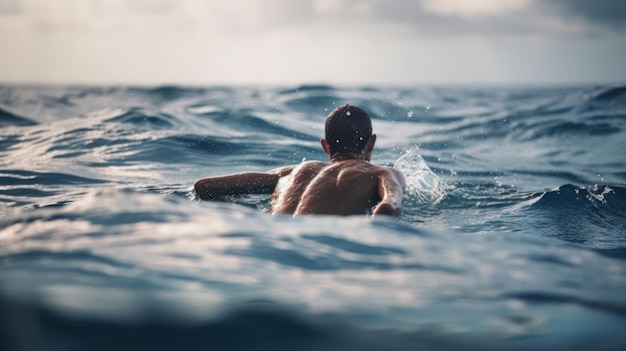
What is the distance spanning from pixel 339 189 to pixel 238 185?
4.05ft

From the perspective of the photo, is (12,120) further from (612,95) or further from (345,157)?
(612,95)

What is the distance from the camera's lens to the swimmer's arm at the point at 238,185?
596 cm

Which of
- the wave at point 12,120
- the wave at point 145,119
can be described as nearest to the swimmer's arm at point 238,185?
the wave at point 145,119

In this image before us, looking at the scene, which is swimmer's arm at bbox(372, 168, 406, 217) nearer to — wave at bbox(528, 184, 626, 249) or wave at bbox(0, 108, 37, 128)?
wave at bbox(528, 184, 626, 249)

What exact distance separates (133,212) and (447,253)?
1.69 m

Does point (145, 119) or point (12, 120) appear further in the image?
point (12, 120)

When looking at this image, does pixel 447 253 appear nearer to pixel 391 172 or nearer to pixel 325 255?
Answer: pixel 325 255

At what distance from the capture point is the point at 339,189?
503 cm

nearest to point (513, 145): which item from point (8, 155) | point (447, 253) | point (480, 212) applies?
point (480, 212)

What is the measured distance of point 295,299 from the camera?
288cm

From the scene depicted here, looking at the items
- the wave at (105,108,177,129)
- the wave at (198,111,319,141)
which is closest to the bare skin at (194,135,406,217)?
the wave at (198,111,319,141)

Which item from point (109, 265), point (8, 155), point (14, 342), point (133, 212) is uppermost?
point (8, 155)

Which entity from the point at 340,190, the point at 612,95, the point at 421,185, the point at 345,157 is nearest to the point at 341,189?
the point at 340,190

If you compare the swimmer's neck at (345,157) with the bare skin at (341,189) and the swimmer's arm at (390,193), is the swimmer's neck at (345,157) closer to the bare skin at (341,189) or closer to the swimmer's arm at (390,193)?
the bare skin at (341,189)
